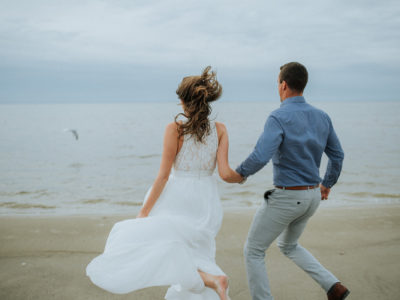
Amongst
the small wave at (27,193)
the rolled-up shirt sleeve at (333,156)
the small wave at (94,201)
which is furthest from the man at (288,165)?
the small wave at (27,193)

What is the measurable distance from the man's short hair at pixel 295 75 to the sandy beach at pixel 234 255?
6.97 ft

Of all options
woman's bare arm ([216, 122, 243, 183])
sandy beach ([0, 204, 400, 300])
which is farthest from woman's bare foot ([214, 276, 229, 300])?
sandy beach ([0, 204, 400, 300])

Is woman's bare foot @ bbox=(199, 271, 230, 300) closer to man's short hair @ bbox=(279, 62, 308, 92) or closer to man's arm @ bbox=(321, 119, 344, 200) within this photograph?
man's arm @ bbox=(321, 119, 344, 200)

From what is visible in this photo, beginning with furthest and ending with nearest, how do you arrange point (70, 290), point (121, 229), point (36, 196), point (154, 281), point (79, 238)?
point (36, 196) < point (79, 238) < point (70, 290) < point (121, 229) < point (154, 281)

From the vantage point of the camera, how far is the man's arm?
9.56 ft

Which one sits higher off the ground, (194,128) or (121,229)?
(194,128)

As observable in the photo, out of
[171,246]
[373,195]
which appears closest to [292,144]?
[171,246]

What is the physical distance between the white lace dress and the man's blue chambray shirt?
364 millimetres

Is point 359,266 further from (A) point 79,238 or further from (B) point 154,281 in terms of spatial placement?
(A) point 79,238

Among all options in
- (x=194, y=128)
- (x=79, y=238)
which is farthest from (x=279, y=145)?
(x=79, y=238)

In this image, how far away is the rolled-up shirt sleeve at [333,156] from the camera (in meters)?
2.91

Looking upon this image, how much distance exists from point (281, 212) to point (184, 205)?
0.79 m

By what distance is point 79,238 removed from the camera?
4.97 metres

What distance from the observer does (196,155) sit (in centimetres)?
276
